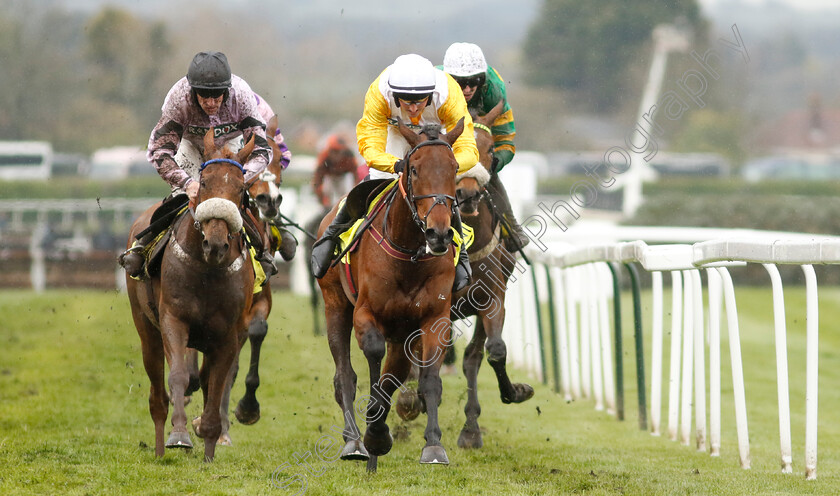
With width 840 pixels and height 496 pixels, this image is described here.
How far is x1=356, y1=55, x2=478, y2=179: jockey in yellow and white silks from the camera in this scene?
5.60 meters

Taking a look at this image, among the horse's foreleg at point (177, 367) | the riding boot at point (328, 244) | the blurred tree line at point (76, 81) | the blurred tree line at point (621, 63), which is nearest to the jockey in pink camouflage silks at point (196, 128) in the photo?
the riding boot at point (328, 244)

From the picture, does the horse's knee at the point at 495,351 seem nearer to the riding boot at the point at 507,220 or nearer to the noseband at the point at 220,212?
the riding boot at the point at 507,220

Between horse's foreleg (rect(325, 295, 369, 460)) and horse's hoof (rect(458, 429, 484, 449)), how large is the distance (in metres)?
0.86

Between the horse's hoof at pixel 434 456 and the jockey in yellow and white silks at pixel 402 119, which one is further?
the jockey in yellow and white silks at pixel 402 119

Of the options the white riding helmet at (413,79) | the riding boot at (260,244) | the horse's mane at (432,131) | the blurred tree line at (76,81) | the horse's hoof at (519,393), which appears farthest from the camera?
the blurred tree line at (76,81)

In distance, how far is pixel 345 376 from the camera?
594cm

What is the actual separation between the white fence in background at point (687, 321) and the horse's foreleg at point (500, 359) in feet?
2.40


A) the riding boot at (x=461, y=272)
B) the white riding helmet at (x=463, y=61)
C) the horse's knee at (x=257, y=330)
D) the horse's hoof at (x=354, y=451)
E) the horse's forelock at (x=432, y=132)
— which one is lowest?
the horse's hoof at (x=354, y=451)

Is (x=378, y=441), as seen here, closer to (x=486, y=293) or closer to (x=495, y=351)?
(x=495, y=351)

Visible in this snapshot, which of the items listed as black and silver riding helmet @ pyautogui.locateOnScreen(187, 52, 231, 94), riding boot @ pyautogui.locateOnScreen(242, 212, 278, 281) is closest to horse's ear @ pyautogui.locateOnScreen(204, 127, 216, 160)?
black and silver riding helmet @ pyautogui.locateOnScreen(187, 52, 231, 94)

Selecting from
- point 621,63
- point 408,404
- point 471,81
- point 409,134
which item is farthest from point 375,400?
point 621,63

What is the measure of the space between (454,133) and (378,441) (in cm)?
146

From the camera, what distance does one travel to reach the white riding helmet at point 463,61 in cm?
695

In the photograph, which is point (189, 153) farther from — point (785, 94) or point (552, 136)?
point (785, 94)
